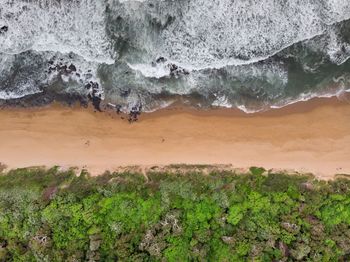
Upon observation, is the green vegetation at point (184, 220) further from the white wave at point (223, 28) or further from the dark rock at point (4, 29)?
the dark rock at point (4, 29)

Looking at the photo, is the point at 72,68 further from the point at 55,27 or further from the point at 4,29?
the point at 4,29

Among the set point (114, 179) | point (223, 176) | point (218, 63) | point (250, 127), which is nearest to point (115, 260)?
point (114, 179)

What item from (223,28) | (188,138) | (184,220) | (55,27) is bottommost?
(184,220)

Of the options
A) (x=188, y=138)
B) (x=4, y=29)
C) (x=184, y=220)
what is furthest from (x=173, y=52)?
(x=4, y=29)

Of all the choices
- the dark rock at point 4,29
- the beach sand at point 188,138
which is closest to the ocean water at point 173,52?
the dark rock at point 4,29

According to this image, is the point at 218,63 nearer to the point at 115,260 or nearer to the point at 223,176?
the point at 223,176

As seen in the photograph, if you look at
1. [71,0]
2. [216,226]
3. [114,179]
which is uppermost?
[71,0]
